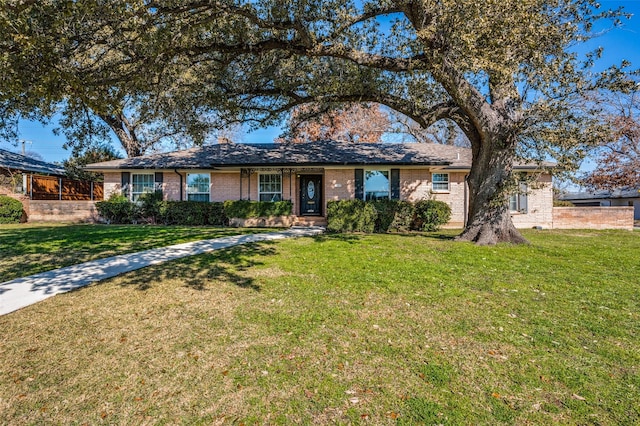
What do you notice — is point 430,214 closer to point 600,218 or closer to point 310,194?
point 310,194

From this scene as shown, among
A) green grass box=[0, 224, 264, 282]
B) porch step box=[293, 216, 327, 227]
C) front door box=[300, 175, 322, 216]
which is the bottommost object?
green grass box=[0, 224, 264, 282]

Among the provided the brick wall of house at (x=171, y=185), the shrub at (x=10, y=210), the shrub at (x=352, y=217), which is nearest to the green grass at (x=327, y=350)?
the shrub at (x=352, y=217)

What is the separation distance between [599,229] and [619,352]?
53.6 feet

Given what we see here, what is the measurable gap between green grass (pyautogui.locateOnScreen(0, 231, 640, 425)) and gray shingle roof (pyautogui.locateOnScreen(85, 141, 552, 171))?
1011 cm

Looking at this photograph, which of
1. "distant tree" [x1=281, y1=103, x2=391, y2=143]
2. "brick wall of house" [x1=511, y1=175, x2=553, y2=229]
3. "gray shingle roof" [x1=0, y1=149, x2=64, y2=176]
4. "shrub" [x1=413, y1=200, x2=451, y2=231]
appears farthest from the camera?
"distant tree" [x1=281, y1=103, x2=391, y2=143]

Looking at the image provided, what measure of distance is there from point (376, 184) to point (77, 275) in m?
12.9

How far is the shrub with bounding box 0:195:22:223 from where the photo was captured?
54.1 feet

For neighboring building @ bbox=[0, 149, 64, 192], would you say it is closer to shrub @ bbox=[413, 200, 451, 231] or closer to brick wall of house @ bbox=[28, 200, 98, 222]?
brick wall of house @ bbox=[28, 200, 98, 222]

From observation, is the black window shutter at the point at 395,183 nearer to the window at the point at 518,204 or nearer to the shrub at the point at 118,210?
the window at the point at 518,204

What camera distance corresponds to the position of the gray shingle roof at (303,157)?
627 inches

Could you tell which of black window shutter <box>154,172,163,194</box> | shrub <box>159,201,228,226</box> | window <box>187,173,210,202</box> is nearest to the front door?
shrub <box>159,201,228,226</box>

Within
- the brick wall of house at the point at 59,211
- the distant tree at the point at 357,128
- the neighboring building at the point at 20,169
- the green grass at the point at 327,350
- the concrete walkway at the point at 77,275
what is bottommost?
the green grass at the point at 327,350

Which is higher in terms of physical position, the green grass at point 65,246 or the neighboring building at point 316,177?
the neighboring building at point 316,177

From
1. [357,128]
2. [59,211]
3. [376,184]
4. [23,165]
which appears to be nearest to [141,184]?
[59,211]
